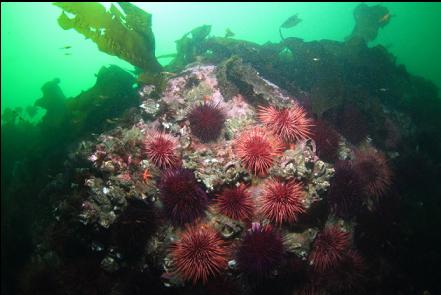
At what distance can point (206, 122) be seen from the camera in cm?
635

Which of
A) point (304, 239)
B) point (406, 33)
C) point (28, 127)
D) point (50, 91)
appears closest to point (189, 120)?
point (304, 239)

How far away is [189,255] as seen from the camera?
458cm

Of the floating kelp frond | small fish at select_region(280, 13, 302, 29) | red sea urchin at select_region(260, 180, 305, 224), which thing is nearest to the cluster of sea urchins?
red sea urchin at select_region(260, 180, 305, 224)

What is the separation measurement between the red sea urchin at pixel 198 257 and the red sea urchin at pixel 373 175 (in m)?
3.52

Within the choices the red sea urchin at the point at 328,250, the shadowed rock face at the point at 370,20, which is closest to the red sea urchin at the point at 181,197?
the red sea urchin at the point at 328,250

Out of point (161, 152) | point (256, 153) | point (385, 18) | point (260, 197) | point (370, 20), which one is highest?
point (385, 18)

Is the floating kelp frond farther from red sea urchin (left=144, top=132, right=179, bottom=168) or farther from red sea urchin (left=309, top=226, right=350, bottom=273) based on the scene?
red sea urchin (left=309, top=226, right=350, bottom=273)

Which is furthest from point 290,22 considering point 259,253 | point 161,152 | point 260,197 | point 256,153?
point 259,253

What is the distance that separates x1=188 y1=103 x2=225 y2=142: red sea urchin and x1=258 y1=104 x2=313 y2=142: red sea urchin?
101 cm

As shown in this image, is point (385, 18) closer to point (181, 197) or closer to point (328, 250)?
point (328, 250)

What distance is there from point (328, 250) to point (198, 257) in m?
2.53

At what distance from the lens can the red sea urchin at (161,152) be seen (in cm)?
565

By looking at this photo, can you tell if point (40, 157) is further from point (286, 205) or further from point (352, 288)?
point (352, 288)

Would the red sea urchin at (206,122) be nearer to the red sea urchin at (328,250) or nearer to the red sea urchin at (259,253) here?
the red sea urchin at (259,253)
